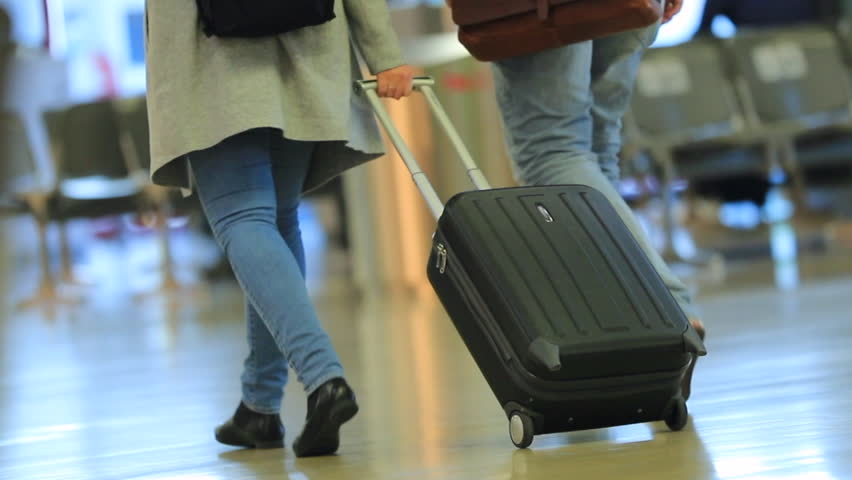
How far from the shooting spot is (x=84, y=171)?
6.76m

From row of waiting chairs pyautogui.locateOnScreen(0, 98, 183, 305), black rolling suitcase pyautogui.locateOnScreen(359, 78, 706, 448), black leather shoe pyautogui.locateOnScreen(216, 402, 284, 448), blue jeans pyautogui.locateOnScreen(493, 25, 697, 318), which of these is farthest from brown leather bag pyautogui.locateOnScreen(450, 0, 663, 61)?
row of waiting chairs pyautogui.locateOnScreen(0, 98, 183, 305)

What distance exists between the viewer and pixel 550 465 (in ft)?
4.99

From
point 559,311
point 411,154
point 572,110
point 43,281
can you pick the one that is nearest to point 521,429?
point 559,311

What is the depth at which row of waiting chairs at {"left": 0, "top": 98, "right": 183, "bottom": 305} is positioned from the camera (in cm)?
648

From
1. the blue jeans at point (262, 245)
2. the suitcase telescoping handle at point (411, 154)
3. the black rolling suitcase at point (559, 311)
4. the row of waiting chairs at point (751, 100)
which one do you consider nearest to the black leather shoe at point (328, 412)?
the blue jeans at point (262, 245)

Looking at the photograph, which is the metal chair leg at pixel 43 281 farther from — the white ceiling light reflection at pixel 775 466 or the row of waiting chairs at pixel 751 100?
the white ceiling light reflection at pixel 775 466

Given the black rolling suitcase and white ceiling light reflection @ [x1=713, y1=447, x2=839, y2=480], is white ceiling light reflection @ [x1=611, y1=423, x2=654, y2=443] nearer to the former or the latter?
the black rolling suitcase

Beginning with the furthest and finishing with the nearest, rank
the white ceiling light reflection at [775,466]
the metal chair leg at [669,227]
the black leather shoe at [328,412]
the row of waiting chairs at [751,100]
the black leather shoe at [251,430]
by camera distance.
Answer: the row of waiting chairs at [751,100] → the metal chair leg at [669,227] → the black leather shoe at [251,430] → the black leather shoe at [328,412] → the white ceiling light reflection at [775,466]

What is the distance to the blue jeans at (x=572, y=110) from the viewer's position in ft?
6.38

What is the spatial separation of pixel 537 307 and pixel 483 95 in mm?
3539

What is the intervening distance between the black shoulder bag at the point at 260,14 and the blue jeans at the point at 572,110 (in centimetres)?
43

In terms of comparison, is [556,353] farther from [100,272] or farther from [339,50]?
[100,272]

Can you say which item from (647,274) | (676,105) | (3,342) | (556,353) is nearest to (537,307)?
(556,353)

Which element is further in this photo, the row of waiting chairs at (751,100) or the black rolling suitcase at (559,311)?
the row of waiting chairs at (751,100)
